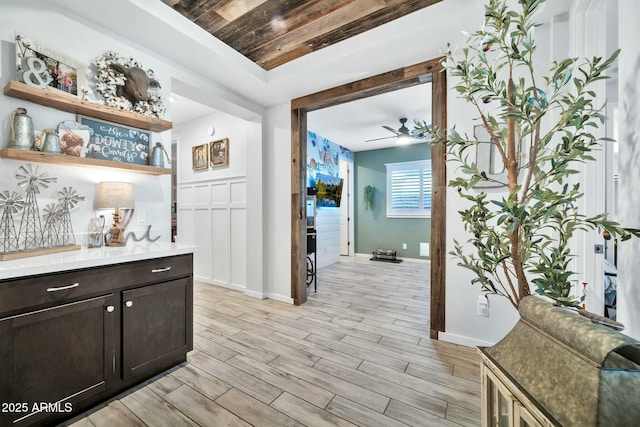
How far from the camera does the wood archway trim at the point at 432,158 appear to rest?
2285mm

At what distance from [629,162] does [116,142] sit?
2943 mm

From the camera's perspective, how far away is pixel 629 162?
985 millimetres

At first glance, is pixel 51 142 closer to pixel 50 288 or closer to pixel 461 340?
pixel 50 288

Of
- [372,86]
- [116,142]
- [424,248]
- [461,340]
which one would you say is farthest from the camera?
[424,248]

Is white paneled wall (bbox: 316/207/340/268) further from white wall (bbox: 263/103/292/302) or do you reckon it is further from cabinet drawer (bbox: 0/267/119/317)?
cabinet drawer (bbox: 0/267/119/317)

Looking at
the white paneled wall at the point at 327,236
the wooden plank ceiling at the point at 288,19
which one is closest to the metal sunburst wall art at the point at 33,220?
the wooden plank ceiling at the point at 288,19

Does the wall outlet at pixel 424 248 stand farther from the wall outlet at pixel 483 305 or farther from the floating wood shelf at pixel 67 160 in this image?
the floating wood shelf at pixel 67 160

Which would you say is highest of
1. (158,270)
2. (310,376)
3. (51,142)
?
(51,142)

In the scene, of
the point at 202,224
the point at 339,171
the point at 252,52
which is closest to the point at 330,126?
the point at 339,171

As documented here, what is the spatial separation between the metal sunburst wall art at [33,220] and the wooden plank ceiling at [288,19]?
1555 mm

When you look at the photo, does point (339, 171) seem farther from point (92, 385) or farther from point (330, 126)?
point (92, 385)

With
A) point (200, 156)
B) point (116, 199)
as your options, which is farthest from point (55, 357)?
point (200, 156)

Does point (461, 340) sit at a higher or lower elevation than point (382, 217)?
lower

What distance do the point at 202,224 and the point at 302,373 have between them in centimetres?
318
